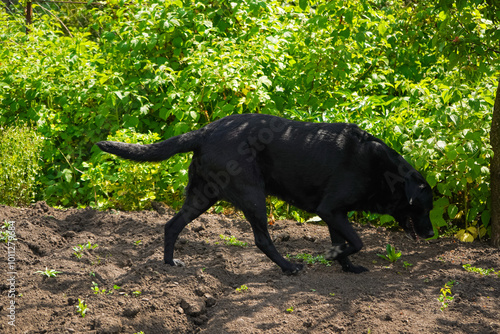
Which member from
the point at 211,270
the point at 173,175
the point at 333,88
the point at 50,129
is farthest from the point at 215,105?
the point at 211,270

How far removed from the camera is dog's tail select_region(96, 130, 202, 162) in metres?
4.21

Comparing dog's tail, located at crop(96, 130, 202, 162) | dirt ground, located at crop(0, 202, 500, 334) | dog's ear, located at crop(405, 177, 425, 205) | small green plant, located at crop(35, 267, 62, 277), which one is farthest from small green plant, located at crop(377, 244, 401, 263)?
small green plant, located at crop(35, 267, 62, 277)

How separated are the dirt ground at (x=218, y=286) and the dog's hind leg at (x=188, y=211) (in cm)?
15

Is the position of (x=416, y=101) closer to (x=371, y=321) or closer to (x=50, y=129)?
(x=371, y=321)

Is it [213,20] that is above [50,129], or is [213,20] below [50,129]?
above

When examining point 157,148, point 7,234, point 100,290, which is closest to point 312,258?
point 157,148

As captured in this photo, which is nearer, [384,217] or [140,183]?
[384,217]

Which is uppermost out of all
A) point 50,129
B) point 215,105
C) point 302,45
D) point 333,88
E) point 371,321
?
point 302,45

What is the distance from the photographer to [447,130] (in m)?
5.25

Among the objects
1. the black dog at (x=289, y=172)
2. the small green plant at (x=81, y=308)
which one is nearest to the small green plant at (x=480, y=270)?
the black dog at (x=289, y=172)

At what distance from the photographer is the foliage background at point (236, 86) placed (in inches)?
213

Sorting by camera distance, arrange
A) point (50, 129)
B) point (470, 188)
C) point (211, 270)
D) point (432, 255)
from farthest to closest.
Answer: point (50, 129) → point (470, 188) → point (432, 255) → point (211, 270)

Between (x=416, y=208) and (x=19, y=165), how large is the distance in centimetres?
470

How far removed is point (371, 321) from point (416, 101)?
3.05 metres
